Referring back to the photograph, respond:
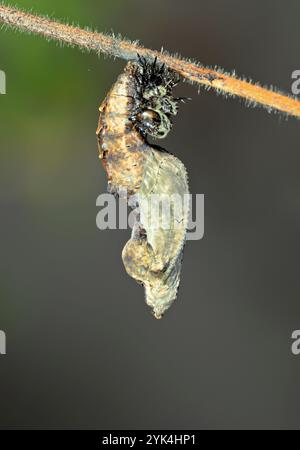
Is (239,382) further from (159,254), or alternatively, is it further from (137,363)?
(159,254)

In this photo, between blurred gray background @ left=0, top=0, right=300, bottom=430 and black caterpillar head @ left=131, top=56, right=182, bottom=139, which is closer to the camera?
black caterpillar head @ left=131, top=56, right=182, bottom=139

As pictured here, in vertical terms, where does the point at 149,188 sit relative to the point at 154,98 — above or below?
below

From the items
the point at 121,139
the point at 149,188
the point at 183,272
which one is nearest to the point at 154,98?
the point at 121,139

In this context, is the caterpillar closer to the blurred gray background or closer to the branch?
the branch

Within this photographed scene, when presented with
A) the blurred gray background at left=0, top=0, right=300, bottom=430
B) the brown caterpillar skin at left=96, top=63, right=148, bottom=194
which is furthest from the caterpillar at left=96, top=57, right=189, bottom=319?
the blurred gray background at left=0, top=0, right=300, bottom=430

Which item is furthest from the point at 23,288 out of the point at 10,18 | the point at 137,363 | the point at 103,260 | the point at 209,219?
the point at 10,18

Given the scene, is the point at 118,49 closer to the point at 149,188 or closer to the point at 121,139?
the point at 121,139

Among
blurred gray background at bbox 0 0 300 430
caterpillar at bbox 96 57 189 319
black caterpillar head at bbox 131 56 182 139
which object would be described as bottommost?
caterpillar at bbox 96 57 189 319
